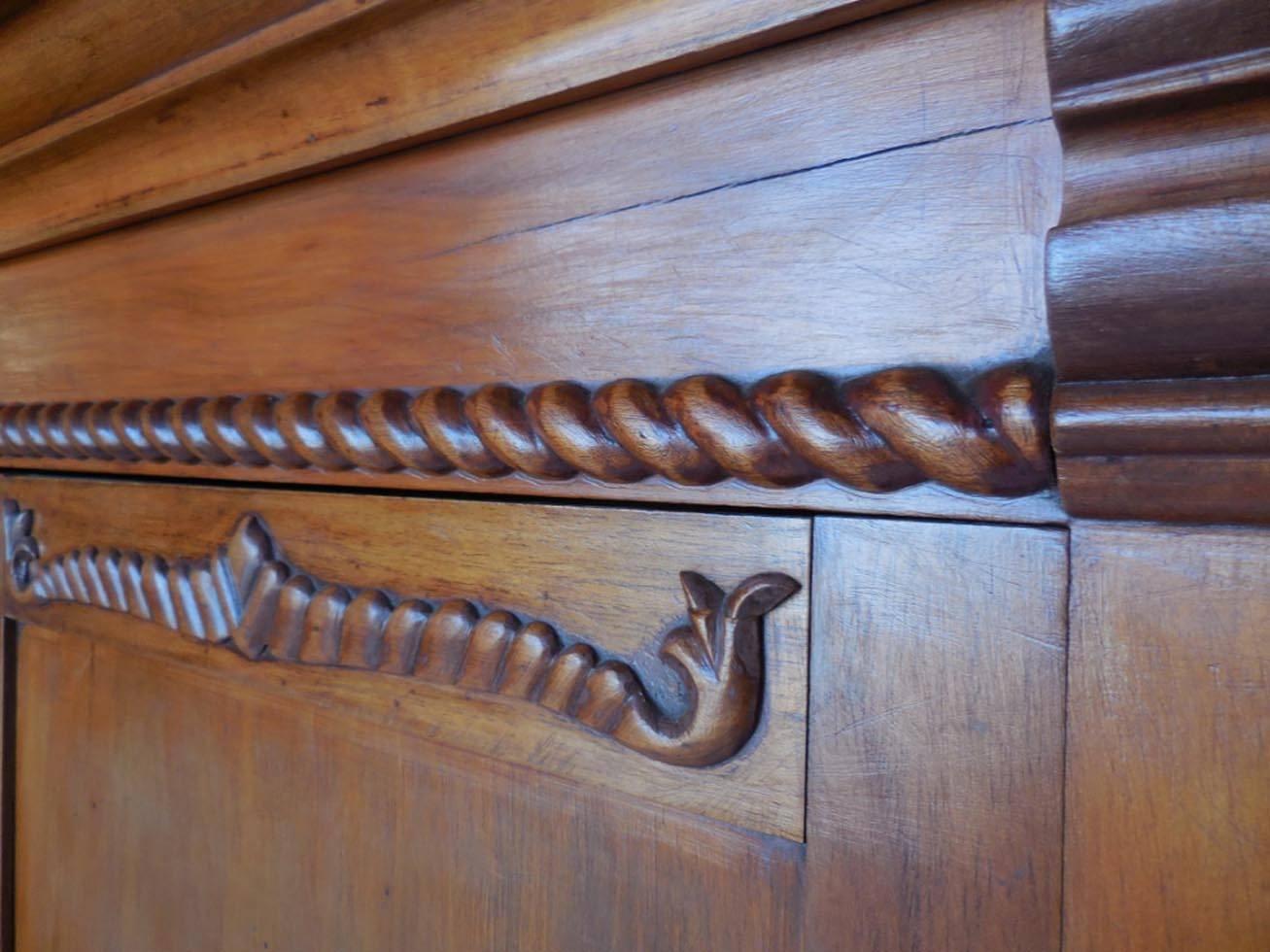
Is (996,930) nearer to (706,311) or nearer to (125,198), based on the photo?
(706,311)

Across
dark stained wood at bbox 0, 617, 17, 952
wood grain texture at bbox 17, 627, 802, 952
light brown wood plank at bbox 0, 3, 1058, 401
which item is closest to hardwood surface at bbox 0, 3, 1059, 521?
light brown wood plank at bbox 0, 3, 1058, 401

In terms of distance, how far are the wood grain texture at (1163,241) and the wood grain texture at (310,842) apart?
17cm

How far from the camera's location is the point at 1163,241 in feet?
0.58

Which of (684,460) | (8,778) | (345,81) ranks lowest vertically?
(8,778)

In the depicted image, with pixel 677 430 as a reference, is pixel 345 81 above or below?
above

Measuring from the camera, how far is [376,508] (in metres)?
0.38

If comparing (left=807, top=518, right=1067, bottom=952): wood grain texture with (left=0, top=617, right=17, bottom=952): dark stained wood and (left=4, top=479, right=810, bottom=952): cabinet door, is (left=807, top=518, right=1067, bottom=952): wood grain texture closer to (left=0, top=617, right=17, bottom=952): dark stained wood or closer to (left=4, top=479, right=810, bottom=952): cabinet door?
(left=4, top=479, right=810, bottom=952): cabinet door

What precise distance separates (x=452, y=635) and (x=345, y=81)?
9.0 inches

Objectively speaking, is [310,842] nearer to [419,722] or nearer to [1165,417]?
[419,722]

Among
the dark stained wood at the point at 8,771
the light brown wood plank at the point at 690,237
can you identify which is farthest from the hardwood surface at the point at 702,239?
the dark stained wood at the point at 8,771

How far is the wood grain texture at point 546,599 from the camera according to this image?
277mm

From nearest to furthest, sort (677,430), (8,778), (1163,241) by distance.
Result: 1. (1163,241)
2. (677,430)
3. (8,778)

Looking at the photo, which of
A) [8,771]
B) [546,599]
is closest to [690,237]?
[546,599]

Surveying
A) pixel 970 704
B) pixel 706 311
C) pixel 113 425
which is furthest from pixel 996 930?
pixel 113 425
